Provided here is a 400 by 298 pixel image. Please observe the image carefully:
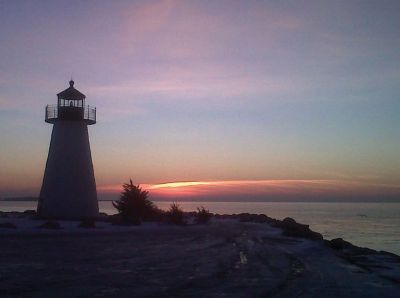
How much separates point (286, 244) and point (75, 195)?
1721 centimetres

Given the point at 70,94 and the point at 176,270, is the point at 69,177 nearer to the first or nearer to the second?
the point at 70,94

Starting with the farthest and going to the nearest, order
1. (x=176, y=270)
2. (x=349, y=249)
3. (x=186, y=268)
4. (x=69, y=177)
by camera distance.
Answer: (x=69, y=177), (x=349, y=249), (x=186, y=268), (x=176, y=270)

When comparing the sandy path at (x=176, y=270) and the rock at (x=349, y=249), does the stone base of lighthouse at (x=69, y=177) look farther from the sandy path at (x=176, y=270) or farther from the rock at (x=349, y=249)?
the rock at (x=349, y=249)

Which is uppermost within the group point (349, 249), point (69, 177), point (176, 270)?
point (69, 177)

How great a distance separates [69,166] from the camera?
33.6 m

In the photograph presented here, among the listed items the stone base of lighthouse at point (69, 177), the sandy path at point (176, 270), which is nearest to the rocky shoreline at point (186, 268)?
the sandy path at point (176, 270)

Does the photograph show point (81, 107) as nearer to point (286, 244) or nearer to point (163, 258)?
point (286, 244)

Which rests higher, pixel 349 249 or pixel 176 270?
pixel 176 270

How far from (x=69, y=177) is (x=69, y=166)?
787mm

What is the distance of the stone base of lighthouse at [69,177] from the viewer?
3306 cm

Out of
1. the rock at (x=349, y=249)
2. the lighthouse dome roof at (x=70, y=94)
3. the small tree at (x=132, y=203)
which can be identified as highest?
the lighthouse dome roof at (x=70, y=94)

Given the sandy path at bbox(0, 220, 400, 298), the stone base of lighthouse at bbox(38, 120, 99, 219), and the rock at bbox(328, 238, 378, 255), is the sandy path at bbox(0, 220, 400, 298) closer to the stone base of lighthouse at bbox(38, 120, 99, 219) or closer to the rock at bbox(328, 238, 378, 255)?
the rock at bbox(328, 238, 378, 255)

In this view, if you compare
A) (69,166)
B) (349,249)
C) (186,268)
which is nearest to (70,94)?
(69,166)

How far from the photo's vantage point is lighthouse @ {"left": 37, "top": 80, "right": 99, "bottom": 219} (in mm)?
33125
